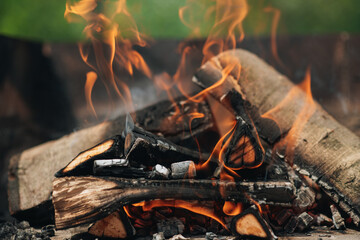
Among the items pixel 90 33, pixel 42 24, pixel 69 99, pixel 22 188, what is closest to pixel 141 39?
pixel 90 33

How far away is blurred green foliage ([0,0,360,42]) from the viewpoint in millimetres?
3244

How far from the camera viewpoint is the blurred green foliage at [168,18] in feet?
10.6

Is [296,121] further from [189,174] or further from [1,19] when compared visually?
[1,19]

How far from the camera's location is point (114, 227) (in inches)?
60.4

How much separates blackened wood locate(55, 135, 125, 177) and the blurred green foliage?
1.88 meters

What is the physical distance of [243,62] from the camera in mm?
2066

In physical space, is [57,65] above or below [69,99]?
above

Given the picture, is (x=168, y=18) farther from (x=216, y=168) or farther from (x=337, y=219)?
(x=337, y=219)

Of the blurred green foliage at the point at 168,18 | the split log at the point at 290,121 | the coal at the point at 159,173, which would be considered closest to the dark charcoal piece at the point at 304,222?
the split log at the point at 290,121

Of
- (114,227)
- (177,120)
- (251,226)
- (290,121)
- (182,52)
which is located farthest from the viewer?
(182,52)

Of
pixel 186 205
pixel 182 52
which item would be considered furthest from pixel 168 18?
pixel 186 205

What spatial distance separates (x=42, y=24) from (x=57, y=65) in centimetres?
71

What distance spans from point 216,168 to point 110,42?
1.92 metres

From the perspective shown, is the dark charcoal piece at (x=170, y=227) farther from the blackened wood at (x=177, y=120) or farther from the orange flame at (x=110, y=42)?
the orange flame at (x=110, y=42)
